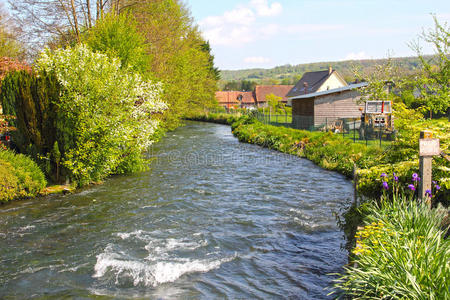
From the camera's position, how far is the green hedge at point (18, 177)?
35.9 ft

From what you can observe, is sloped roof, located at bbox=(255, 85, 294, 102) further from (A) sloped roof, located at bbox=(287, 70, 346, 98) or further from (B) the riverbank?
(B) the riverbank

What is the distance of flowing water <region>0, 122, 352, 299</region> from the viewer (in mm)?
6527

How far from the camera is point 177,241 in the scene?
8453 millimetres

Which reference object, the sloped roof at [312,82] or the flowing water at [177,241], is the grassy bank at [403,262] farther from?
the sloped roof at [312,82]

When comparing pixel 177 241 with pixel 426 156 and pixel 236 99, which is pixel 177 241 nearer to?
pixel 426 156

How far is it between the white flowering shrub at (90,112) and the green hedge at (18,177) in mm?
982

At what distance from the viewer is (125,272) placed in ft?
22.9

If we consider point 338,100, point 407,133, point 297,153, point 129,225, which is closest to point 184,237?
point 129,225

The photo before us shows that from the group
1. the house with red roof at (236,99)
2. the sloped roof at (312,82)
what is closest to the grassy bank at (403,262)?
the sloped roof at (312,82)

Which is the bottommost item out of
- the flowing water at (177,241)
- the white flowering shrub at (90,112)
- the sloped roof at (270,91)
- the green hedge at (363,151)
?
the flowing water at (177,241)

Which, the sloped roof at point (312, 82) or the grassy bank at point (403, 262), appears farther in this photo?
the sloped roof at point (312, 82)

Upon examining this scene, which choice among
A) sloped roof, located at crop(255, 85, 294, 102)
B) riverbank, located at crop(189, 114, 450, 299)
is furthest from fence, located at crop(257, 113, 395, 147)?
sloped roof, located at crop(255, 85, 294, 102)

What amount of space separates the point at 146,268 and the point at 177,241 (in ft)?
4.73

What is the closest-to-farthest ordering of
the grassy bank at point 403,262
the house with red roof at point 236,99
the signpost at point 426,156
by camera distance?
the grassy bank at point 403,262 < the signpost at point 426,156 < the house with red roof at point 236,99
